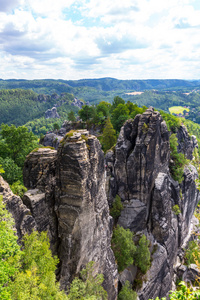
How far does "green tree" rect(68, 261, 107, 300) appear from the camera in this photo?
19047 mm

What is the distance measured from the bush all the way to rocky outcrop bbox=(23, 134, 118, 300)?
1483 centimetres

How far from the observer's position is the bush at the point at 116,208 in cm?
3928

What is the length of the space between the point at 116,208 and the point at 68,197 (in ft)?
65.0

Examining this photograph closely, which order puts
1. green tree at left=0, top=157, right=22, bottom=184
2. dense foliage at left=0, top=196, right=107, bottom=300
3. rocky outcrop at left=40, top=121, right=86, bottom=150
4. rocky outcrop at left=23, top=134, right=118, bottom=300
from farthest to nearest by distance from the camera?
rocky outcrop at left=40, top=121, right=86, bottom=150
green tree at left=0, top=157, right=22, bottom=184
rocky outcrop at left=23, top=134, right=118, bottom=300
dense foliage at left=0, top=196, right=107, bottom=300

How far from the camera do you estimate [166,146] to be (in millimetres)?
→ 44125

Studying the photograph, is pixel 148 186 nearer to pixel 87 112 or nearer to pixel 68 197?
pixel 68 197

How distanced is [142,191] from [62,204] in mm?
22235

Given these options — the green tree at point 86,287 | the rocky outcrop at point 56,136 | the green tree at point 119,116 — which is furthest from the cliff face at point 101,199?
the rocky outcrop at point 56,136

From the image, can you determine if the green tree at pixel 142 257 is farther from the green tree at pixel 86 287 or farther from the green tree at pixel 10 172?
the green tree at pixel 10 172

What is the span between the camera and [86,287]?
2077 centimetres

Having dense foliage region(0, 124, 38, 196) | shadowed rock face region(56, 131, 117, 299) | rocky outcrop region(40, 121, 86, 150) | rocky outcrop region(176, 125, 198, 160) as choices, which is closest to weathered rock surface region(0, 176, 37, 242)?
shadowed rock face region(56, 131, 117, 299)

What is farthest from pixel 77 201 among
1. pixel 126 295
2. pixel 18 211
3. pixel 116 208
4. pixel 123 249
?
pixel 116 208

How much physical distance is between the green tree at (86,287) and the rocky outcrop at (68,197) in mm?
1045

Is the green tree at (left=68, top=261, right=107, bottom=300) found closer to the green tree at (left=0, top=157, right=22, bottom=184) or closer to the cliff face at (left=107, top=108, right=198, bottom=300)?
the cliff face at (left=107, top=108, right=198, bottom=300)
